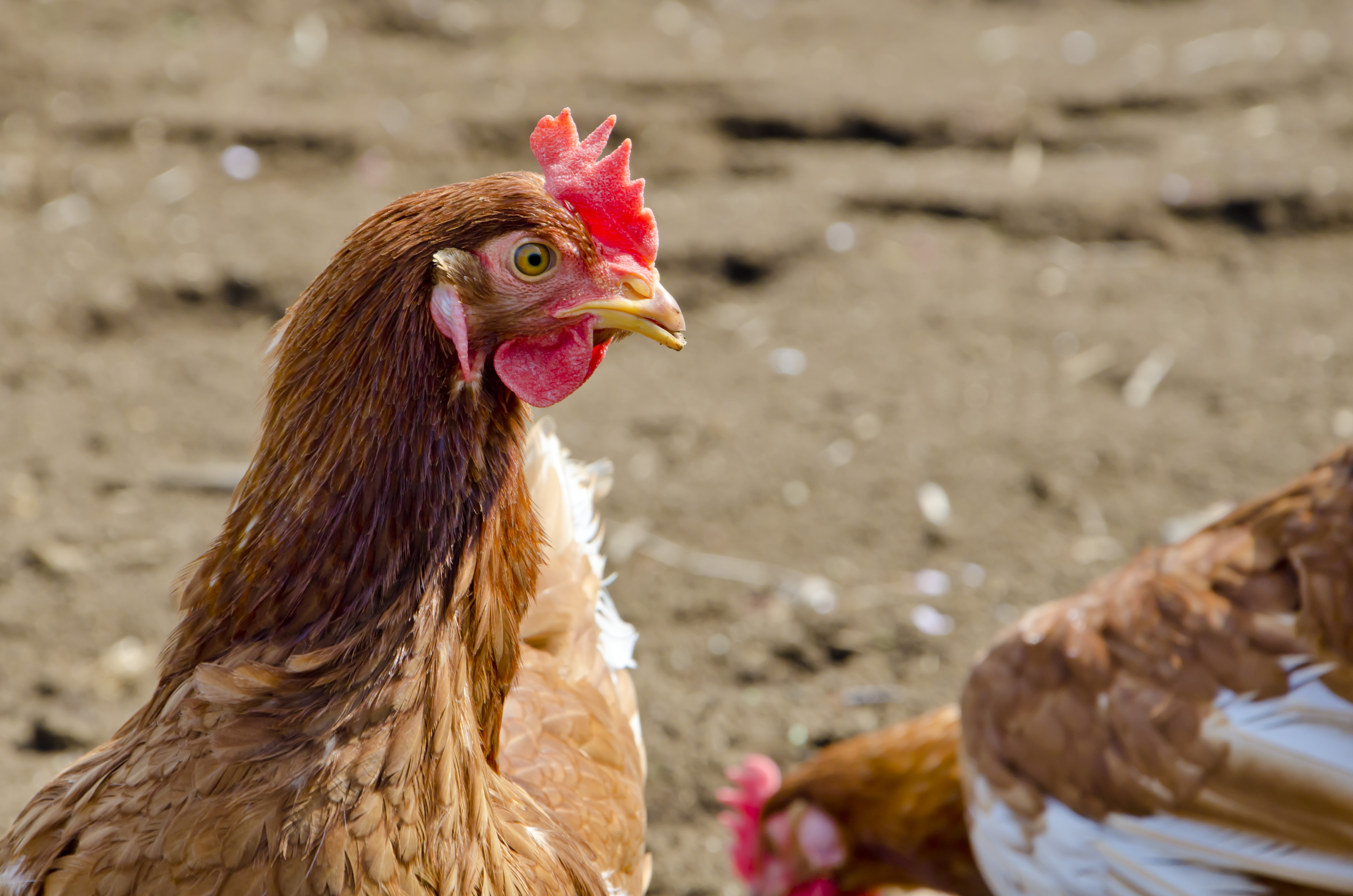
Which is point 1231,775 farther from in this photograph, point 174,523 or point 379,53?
point 379,53

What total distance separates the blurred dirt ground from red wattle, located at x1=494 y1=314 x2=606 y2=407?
1.17 metres

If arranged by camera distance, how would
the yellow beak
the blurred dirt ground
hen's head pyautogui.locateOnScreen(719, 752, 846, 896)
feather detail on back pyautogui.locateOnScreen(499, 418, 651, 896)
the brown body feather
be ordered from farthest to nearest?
the blurred dirt ground, hen's head pyautogui.locateOnScreen(719, 752, 846, 896), feather detail on back pyautogui.locateOnScreen(499, 418, 651, 896), the yellow beak, the brown body feather

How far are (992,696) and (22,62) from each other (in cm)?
544

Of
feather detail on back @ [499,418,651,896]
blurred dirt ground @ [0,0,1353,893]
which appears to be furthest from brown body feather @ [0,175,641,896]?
blurred dirt ground @ [0,0,1353,893]

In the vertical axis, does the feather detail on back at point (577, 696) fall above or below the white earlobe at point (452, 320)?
below

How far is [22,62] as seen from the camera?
5.53 meters

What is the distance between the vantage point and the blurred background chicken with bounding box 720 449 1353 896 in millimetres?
2145

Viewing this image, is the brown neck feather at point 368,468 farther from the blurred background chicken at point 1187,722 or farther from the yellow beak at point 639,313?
the blurred background chicken at point 1187,722

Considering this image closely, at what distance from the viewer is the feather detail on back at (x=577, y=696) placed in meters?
1.92

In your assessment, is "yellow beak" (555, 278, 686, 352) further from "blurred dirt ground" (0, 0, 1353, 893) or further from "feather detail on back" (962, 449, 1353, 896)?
"feather detail on back" (962, 449, 1353, 896)

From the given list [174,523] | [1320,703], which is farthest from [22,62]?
[1320,703]

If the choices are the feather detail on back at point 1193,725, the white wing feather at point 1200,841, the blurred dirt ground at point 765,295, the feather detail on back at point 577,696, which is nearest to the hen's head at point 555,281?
the feather detail on back at point 577,696

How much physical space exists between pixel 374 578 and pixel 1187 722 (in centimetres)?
161

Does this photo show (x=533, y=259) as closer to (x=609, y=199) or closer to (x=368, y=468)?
(x=609, y=199)
